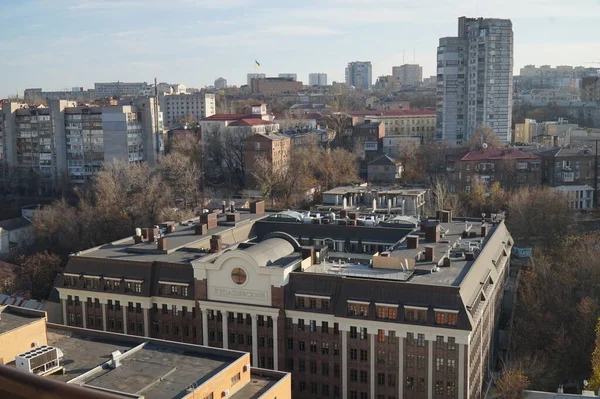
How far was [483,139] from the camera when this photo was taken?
85.9 metres

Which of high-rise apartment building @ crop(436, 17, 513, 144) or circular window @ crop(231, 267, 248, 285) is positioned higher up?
high-rise apartment building @ crop(436, 17, 513, 144)

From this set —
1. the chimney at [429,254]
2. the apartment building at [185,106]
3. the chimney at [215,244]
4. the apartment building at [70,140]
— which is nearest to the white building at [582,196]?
the chimney at [429,254]

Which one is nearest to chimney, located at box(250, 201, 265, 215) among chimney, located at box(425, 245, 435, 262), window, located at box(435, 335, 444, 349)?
chimney, located at box(425, 245, 435, 262)

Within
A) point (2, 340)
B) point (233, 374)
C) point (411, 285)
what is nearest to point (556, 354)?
point (411, 285)

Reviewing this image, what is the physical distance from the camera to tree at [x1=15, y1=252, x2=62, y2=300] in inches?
1933

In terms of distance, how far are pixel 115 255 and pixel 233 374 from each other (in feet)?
58.4

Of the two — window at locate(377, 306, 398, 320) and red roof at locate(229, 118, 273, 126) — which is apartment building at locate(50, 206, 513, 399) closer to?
window at locate(377, 306, 398, 320)

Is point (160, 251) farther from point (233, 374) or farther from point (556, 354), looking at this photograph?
point (556, 354)

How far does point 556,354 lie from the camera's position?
34531mm

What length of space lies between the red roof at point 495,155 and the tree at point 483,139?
546cm

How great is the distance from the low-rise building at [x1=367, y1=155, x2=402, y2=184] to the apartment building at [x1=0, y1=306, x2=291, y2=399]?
5755 centimetres

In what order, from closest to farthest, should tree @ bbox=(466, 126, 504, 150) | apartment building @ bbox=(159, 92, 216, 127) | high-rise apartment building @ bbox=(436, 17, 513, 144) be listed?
tree @ bbox=(466, 126, 504, 150)
high-rise apartment building @ bbox=(436, 17, 513, 144)
apartment building @ bbox=(159, 92, 216, 127)

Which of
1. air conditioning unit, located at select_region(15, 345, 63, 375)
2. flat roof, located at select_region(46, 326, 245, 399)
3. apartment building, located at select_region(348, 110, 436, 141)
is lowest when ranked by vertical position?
flat roof, located at select_region(46, 326, 245, 399)

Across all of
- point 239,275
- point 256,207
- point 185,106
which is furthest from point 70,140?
point 185,106
